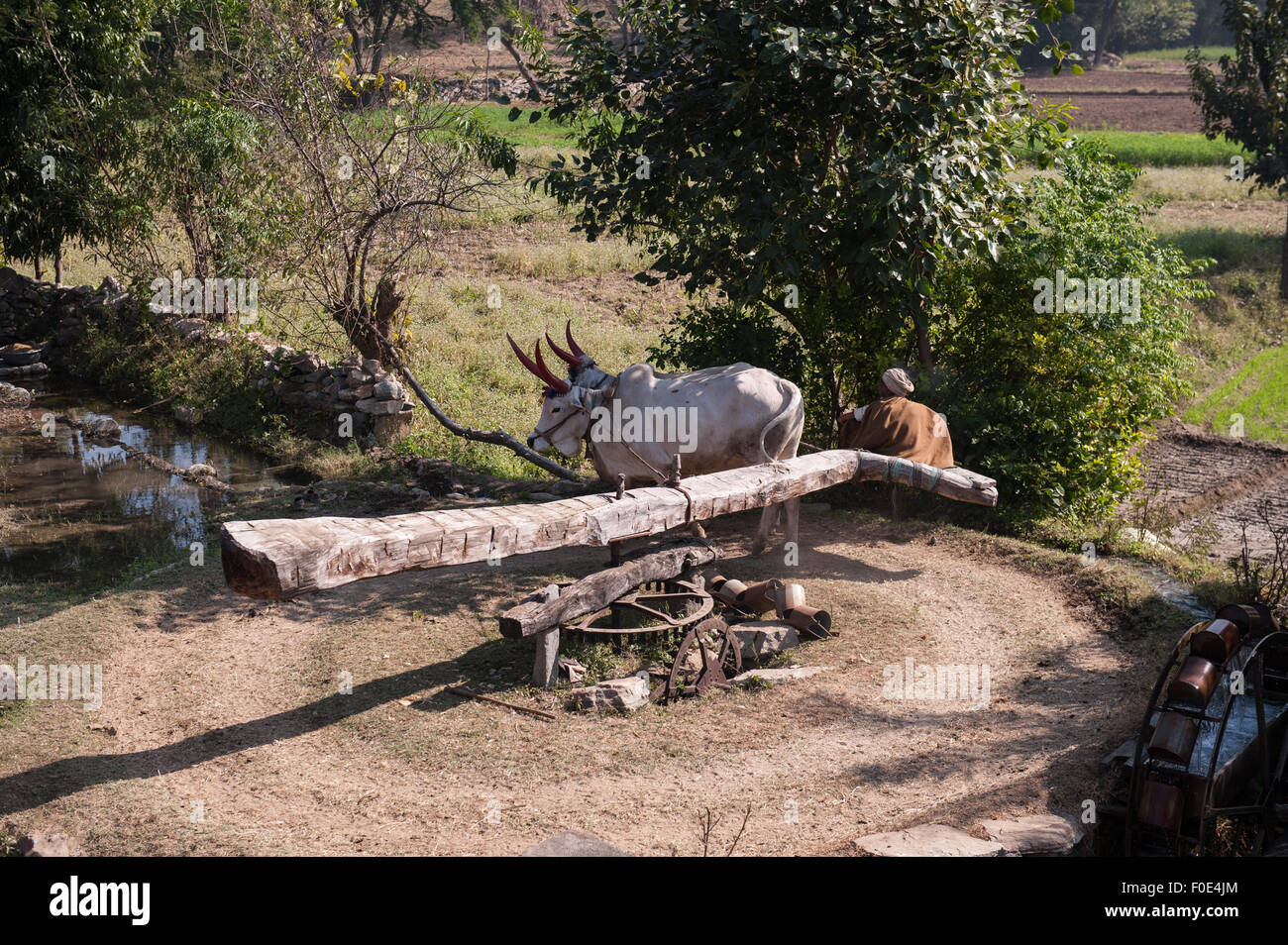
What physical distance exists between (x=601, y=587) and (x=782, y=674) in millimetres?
1435

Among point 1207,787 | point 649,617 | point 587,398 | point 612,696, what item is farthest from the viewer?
point 587,398

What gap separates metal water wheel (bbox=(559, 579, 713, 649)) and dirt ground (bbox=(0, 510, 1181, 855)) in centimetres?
53

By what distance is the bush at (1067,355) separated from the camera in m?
10.7

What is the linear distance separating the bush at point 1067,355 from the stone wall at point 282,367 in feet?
21.0

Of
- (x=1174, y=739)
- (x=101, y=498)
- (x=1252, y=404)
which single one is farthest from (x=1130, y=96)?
(x=1174, y=739)

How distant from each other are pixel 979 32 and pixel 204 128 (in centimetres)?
1007

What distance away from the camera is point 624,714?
23.6 feet

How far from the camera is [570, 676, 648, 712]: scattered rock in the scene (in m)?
7.23

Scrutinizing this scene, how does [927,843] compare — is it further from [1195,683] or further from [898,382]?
[898,382]

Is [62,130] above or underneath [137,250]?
above

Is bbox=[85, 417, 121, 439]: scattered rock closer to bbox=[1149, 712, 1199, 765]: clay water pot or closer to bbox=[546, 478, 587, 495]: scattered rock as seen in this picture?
bbox=[546, 478, 587, 495]: scattered rock

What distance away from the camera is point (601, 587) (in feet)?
24.6

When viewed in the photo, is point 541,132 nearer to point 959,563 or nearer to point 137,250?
point 137,250

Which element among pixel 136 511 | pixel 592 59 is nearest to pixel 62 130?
pixel 136 511
